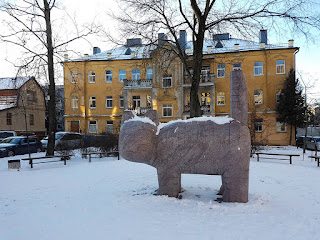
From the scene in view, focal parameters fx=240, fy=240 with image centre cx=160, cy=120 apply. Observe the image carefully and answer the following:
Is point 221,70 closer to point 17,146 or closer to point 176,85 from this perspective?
point 176,85

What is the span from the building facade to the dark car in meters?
8.76

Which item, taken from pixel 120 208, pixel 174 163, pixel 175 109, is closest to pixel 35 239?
pixel 120 208

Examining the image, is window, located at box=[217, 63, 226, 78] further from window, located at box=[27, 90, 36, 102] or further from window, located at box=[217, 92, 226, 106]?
window, located at box=[27, 90, 36, 102]

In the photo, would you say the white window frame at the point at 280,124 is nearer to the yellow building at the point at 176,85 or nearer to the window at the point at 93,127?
the yellow building at the point at 176,85

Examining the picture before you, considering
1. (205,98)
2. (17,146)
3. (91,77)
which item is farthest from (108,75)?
(17,146)

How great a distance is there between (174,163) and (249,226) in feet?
6.43

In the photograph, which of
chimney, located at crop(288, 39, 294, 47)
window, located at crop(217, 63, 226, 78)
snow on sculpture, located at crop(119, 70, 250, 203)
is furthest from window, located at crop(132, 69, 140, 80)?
snow on sculpture, located at crop(119, 70, 250, 203)

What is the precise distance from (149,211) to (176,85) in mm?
20941

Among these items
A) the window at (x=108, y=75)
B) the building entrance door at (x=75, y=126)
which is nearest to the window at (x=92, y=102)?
the building entrance door at (x=75, y=126)

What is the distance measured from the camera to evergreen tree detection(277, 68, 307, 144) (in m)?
22.4

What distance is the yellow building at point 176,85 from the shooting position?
23.6m

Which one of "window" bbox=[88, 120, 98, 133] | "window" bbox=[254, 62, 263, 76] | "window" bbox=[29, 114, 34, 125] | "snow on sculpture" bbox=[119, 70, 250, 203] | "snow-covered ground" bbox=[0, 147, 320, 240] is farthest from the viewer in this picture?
"window" bbox=[29, 114, 34, 125]

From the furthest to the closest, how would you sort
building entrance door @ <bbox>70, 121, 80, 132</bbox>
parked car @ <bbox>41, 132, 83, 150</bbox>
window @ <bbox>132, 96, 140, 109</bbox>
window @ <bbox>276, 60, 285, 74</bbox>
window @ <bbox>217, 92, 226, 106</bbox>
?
building entrance door @ <bbox>70, 121, 80, 132</bbox> → window @ <bbox>132, 96, 140, 109</bbox> → window @ <bbox>217, 92, 226, 106</bbox> → window @ <bbox>276, 60, 285, 74</bbox> → parked car @ <bbox>41, 132, 83, 150</bbox>

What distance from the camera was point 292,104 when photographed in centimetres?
2241
